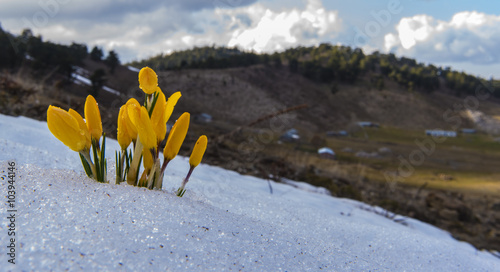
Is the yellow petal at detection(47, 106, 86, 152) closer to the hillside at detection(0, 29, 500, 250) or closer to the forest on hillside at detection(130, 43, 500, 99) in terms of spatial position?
the hillside at detection(0, 29, 500, 250)

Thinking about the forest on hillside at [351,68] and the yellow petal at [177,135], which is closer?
the yellow petal at [177,135]

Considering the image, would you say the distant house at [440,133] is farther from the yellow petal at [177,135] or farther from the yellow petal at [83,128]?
the yellow petal at [83,128]

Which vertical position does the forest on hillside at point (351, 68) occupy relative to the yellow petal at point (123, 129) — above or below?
above

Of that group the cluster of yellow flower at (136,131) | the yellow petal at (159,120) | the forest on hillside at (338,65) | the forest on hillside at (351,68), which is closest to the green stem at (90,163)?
the cluster of yellow flower at (136,131)

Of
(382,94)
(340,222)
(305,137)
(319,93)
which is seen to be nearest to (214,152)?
(340,222)

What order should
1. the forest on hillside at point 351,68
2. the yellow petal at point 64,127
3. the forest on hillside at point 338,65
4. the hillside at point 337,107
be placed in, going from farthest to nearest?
the forest on hillside at point 351,68 < the forest on hillside at point 338,65 < the hillside at point 337,107 < the yellow petal at point 64,127

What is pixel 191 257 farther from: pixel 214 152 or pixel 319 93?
pixel 319 93

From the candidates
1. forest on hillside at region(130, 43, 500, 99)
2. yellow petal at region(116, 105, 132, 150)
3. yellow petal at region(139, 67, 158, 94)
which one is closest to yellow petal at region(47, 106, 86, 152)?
yellow petal at region(116, 105, 132, 150)

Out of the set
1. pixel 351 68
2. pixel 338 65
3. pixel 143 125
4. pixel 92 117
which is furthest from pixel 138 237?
pixel 351 68
